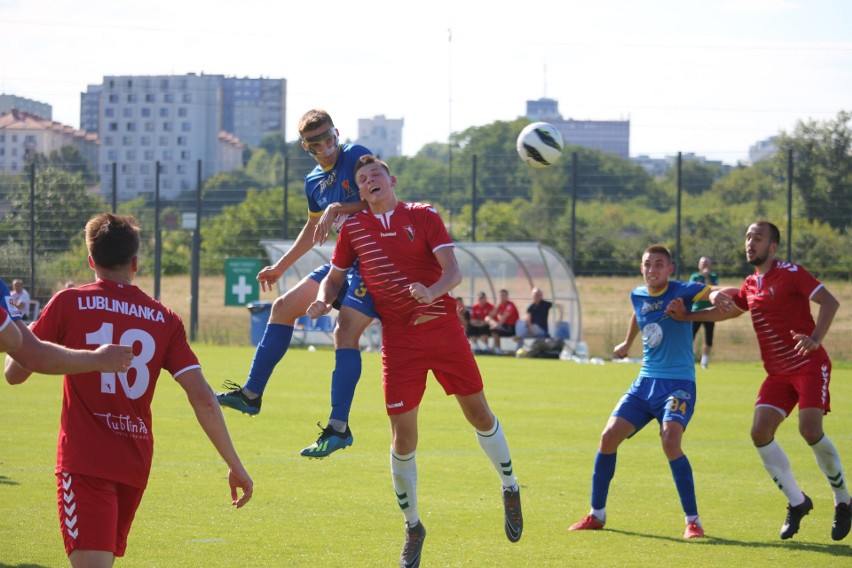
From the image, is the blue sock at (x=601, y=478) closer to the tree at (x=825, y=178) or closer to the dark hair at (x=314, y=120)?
the dark hair at (x=314, y=120)

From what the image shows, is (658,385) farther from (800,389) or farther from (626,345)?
(800,389)

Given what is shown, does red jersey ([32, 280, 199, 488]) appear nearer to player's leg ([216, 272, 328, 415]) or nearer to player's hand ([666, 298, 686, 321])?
player's leg ([216, 272, 328, 415])

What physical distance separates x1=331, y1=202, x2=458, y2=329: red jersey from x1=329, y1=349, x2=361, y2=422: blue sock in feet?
1.25

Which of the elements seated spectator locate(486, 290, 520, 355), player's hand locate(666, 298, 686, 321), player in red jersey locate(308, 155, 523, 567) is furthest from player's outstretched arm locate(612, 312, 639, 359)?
seated spectator locate(486, 290, 520, 355)

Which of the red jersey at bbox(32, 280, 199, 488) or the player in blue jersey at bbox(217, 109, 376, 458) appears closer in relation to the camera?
the red jersey at bbox(32, 280, 199, 488)

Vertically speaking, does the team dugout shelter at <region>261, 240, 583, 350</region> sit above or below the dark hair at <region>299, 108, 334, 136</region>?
below

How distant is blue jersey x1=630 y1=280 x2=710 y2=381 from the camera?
9289 millimetres

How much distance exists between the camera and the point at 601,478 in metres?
9.20

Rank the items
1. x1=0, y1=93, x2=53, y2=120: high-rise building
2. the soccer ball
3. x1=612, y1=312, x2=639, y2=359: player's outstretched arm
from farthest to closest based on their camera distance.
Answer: x1=0, y1=93, x2=53, y2=120: high-rise building → the soccer ball → x1=612, y1=312, x2=639, y2=359: player's outstretched arm

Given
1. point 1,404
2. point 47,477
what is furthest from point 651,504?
point 1,404

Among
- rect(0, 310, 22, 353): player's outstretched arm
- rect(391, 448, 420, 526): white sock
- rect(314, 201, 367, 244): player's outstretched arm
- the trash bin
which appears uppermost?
rect(314, 201, 367, 244): player's outstretched arm

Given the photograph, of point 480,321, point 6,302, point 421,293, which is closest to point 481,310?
point 480,321

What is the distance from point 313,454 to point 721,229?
88.2 feet

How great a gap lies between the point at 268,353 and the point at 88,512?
9.73 feet
